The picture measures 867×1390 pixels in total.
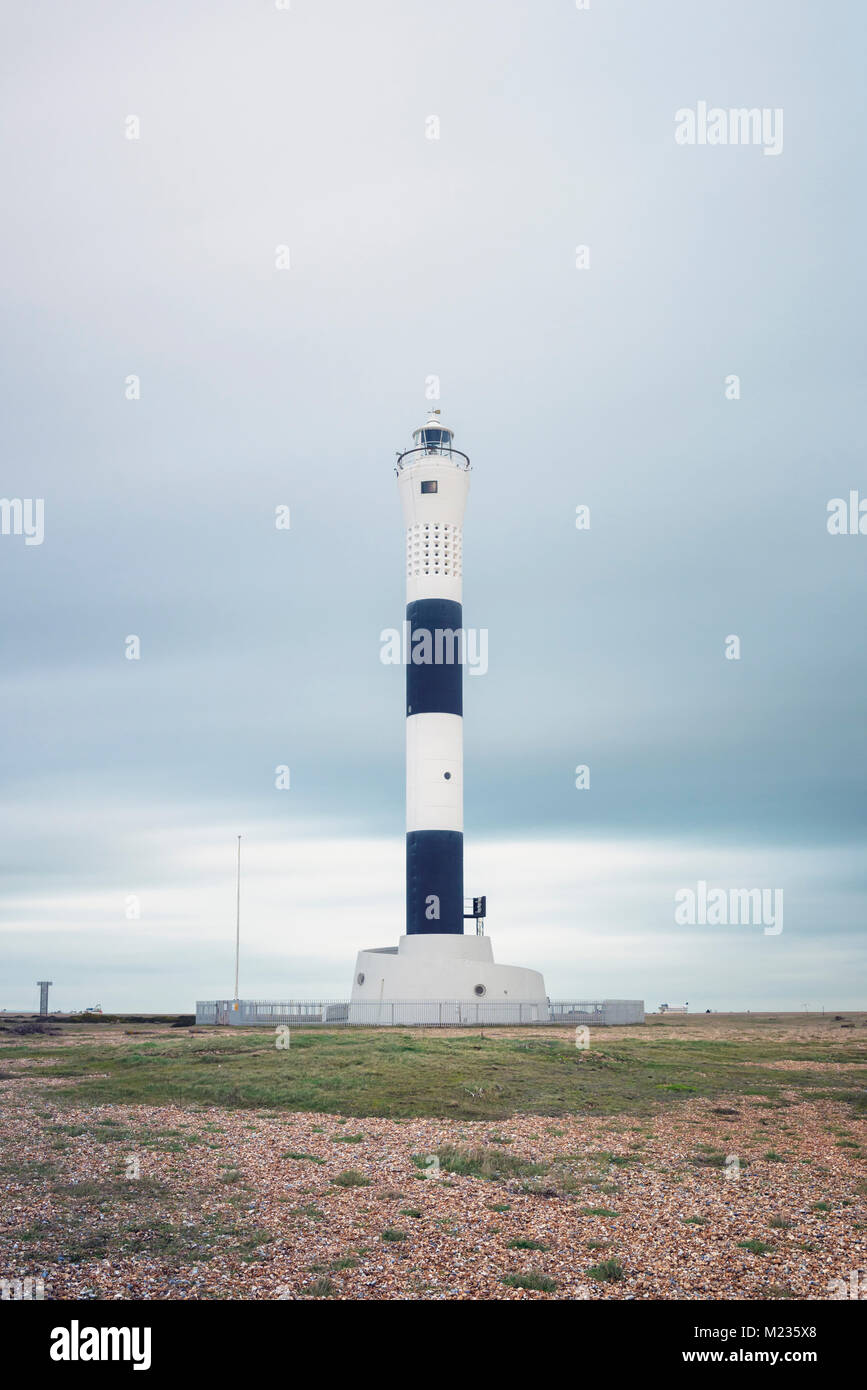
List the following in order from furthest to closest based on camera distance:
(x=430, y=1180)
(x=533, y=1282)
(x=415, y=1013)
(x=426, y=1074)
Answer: (x=415, y=1013), (x=426, y=1074), (x=430, y=1180), (x=533, y=1282)

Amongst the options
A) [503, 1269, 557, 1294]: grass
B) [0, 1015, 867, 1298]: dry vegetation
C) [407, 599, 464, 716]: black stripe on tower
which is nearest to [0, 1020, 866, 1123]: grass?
[0, 1015, 867, 1298]: dry vegetation

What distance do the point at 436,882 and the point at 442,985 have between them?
5.86 meters

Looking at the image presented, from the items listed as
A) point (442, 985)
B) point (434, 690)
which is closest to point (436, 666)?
point (434, 690)

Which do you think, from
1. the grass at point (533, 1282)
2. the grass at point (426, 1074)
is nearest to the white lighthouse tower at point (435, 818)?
the grass at point (426, 1074)

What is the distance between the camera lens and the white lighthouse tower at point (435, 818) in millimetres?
59562

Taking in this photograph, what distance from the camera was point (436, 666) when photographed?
6319 cm

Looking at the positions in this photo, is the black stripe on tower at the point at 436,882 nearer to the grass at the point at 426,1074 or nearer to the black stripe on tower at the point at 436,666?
the black stripe on tower at the point at 436,666

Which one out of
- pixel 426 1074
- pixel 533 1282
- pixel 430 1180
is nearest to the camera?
pixel 533 1282

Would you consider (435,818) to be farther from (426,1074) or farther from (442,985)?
(426,1074)

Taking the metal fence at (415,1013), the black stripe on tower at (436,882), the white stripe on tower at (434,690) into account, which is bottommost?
the metal fence at (415,1013)

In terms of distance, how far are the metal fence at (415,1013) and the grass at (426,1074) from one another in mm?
8005

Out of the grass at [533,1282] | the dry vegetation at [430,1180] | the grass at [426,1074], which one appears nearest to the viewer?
the grass at [533,1282]

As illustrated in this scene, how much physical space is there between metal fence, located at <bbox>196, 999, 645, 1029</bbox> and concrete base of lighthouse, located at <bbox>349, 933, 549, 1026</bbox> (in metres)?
0.06

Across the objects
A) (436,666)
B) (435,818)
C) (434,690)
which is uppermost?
(436,666)
